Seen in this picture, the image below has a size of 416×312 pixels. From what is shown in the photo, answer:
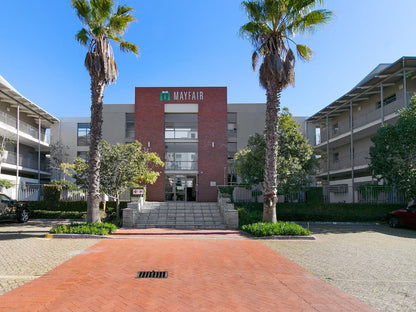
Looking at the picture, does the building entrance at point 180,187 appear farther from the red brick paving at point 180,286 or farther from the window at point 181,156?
the red brick paving at point 180,286

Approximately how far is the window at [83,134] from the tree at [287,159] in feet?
56.8

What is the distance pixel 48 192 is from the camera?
19125mm

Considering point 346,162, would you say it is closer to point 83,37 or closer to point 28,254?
point 83,37

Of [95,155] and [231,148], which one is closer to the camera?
[95,155]

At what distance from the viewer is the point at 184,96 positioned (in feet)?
91.9

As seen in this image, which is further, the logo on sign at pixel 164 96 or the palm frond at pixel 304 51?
the logo on sign at pixel 164 96

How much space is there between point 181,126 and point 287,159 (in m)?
11.8

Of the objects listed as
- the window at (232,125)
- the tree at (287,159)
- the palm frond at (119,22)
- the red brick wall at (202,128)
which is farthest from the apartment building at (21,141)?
the window at (232,125)

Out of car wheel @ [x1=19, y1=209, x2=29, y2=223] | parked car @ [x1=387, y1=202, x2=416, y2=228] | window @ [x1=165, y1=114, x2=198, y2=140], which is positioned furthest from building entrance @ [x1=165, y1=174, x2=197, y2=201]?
parked car @ [x1=387, y1=202, x2=416, y2=228]

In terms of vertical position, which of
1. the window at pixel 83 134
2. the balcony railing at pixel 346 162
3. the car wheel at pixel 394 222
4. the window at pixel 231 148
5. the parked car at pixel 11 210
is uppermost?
the window at pixel 83 134

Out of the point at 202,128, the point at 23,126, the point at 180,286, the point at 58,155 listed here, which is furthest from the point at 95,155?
the point at 23,126

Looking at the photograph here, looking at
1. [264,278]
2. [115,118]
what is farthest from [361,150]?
[264,278]

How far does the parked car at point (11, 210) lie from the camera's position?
15898 millimetres

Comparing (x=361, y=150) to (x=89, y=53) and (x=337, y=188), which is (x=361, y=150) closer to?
(x=337, y=188)
